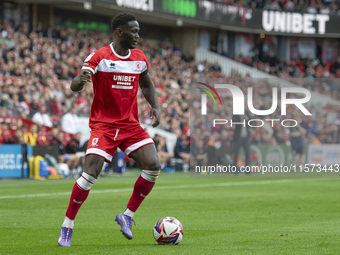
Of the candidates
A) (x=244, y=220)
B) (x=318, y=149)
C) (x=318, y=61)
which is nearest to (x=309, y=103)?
(x=318, y=149)

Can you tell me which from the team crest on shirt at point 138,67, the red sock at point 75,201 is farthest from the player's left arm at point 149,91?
the red sock at point 75,201

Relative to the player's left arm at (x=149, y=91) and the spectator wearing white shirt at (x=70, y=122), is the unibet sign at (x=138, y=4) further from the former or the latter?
the player's left arm at (x=149, y=91)

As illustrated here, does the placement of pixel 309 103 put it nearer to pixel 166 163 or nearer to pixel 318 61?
pixel 166 163

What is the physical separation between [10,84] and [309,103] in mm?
10931

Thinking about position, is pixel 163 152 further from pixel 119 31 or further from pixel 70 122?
pixel 119 31

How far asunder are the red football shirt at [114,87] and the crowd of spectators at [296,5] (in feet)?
128

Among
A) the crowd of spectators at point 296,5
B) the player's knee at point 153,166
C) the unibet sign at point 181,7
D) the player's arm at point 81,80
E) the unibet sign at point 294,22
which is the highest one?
the crowd of spectators at point 296,5

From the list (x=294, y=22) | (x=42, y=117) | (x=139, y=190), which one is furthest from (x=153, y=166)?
(x=294, y=22)

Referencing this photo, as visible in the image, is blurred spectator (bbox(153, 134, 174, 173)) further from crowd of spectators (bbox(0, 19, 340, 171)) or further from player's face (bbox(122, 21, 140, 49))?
player's face (bbox(122, 21, 140, 49))

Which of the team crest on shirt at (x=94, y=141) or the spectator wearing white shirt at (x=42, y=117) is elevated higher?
the team crest on shirt at (x=94, y=141)

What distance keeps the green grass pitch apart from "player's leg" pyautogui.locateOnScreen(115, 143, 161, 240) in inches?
7.6

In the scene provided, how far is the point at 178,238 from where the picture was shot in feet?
25.3

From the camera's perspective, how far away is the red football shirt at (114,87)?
25.9 feet

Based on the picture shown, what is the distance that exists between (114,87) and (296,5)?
144 feet
